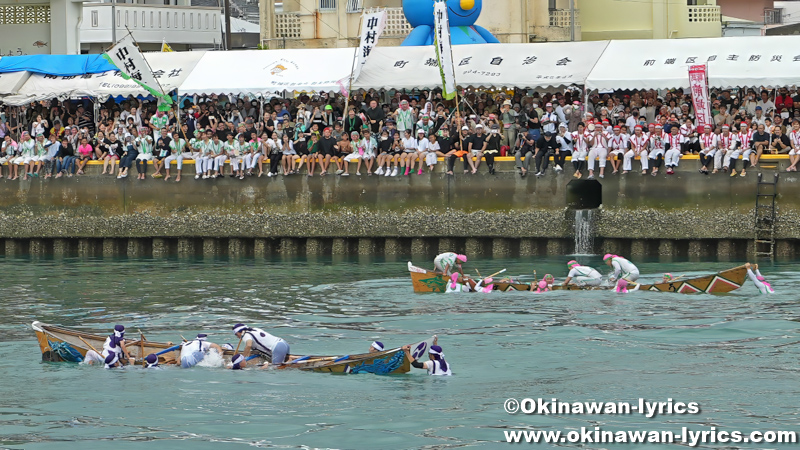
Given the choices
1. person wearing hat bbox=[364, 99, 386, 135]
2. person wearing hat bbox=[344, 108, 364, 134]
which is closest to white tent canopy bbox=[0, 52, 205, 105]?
person wearing hat bbox=[344, 108, 364, 134]

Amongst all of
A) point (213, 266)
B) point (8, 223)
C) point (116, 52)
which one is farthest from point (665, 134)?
point (8, 223)

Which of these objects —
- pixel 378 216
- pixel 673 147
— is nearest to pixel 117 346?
pixel 378 216

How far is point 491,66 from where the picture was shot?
37.8 metres

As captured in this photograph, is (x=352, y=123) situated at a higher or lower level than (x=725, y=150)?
higher

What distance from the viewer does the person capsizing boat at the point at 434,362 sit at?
68.1ft

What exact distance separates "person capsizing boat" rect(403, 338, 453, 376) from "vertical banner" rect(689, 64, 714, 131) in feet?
53.2

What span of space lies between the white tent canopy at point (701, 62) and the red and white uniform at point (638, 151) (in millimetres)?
1765

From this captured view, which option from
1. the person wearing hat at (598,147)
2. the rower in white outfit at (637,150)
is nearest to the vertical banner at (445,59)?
the person wearing hat at (598,147)

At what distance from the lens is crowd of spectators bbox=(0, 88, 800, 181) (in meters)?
34.7

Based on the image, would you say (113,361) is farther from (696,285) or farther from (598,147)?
(598,147)

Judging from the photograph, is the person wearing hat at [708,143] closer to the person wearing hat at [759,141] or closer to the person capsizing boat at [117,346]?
the person wearing hat at [759,141]

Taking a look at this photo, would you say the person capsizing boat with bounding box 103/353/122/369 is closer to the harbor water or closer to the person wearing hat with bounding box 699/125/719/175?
the harbor water

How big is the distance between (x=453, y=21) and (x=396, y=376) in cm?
2696

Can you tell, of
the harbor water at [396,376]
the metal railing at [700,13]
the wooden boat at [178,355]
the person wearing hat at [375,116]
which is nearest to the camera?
the harbor water at [396,376]
